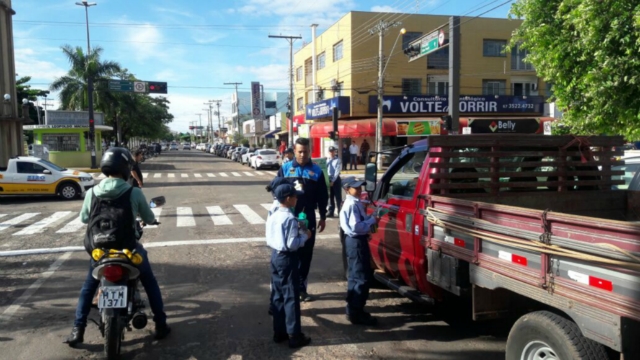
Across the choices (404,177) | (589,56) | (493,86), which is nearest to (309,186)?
(404,177)

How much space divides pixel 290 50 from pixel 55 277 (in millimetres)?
34138

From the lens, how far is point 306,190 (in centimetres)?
607

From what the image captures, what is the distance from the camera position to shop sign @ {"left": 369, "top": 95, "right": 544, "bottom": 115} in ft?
114

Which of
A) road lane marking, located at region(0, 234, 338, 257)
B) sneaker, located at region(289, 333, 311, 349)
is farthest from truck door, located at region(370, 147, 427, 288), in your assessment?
road lane marking, located at region(0, 234, 338, 257)

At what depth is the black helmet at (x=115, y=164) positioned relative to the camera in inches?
176

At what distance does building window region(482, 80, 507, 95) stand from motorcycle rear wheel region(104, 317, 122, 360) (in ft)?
125

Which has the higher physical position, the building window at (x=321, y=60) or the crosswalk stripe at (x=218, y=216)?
the building window at (x=321, y=60)

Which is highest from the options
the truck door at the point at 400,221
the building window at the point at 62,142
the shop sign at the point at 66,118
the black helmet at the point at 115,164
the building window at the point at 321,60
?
the building window at the point at 321,60

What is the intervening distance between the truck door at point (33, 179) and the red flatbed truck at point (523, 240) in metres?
14.3

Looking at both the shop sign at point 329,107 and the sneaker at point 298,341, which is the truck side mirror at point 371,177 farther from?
the shop sign at point 329,107

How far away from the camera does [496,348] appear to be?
4.67 meters

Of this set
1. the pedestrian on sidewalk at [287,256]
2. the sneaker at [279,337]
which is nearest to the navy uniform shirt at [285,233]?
the pedestrian on sidewalk at [287,256]

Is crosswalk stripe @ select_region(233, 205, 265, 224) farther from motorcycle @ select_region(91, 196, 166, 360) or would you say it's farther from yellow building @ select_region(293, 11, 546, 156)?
yellow building @ select_region(293, 11, 546, 156)

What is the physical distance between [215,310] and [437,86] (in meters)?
34.4
